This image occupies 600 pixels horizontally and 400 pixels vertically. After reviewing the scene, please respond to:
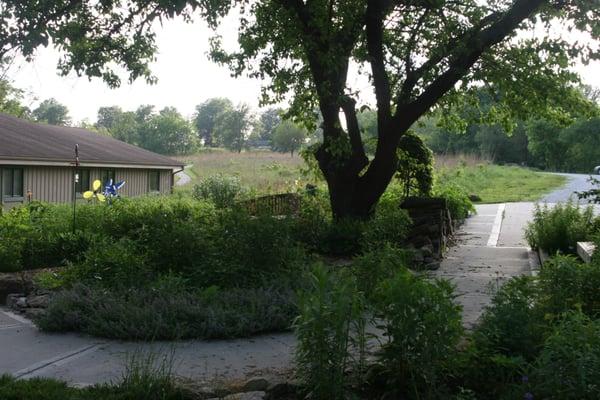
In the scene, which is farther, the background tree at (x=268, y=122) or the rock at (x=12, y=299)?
the background tree at (x=268, y=122)

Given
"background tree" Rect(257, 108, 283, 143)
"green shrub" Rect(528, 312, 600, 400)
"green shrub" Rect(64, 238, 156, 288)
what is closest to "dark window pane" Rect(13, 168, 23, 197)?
"green shrub" Rect(64, 238, 156, 288)

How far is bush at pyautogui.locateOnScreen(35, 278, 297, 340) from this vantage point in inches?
247

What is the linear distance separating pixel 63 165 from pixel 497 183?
78.1ft

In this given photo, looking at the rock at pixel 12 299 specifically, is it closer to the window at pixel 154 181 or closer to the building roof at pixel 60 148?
the building roof at pixel 60 148

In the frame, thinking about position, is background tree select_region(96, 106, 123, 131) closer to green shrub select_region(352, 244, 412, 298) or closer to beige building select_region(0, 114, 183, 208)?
beige building select_region(0, 114, 183, 208)

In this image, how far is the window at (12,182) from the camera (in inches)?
904

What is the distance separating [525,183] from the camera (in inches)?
1439

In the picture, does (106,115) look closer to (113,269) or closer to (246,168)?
(246,168)

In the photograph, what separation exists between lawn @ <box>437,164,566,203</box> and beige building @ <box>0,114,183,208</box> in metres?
14.7

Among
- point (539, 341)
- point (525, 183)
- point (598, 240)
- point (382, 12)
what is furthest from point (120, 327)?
point (525, 183)

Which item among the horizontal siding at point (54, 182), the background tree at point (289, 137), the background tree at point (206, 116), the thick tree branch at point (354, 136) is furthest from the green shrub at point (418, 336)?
the background tree at point (206, 116)

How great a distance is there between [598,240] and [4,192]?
831 inches

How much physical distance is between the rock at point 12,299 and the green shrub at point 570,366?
660 cm

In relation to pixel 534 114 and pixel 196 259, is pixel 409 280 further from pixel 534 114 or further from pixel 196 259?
pixel 534 114
